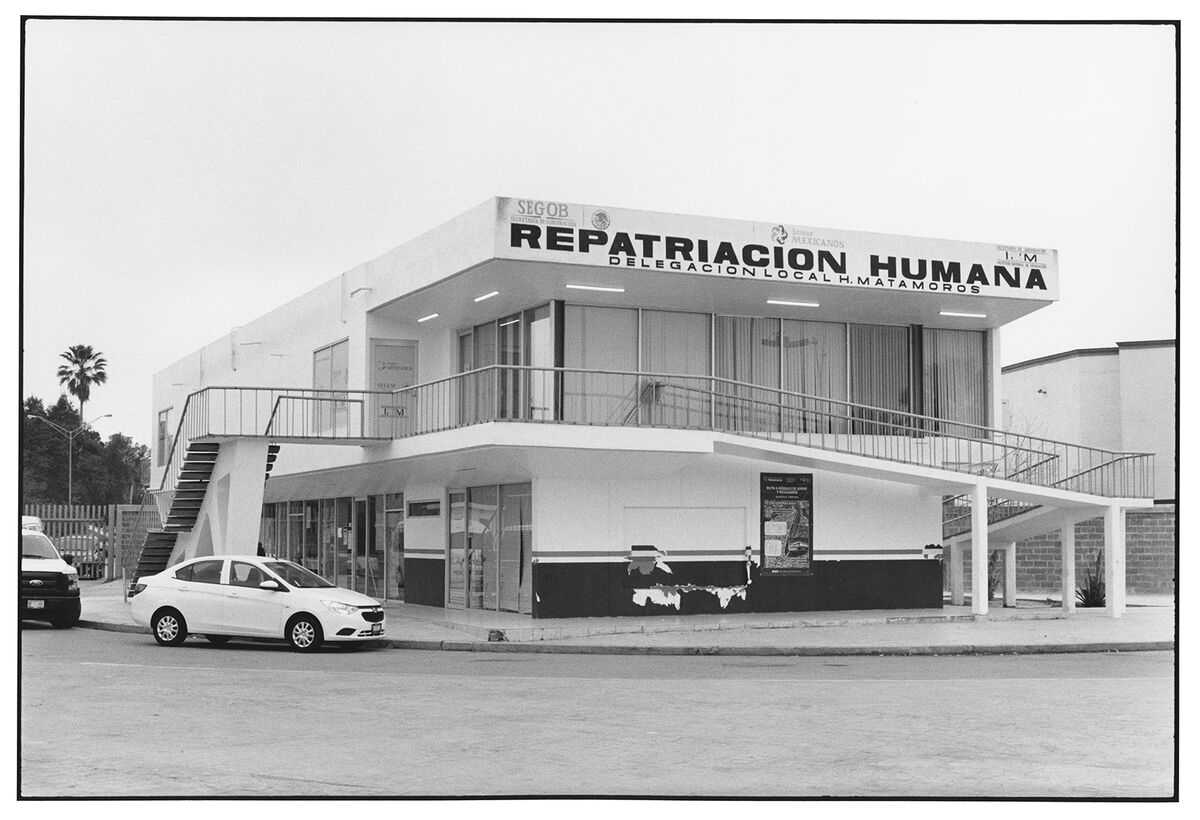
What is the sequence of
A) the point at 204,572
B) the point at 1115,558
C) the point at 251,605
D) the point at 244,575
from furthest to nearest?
1. the point at 1115,558
2. the point at 204,572
3. the point at 244,575
4. the point at 251,605

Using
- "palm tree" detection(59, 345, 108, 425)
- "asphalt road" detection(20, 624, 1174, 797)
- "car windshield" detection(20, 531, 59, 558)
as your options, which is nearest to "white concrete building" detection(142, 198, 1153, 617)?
"car windshield" detection(20, 531, 59, 558)

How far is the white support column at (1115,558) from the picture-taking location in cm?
Answer: 2734

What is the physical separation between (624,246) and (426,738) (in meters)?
13.5

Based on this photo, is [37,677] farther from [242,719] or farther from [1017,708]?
[1017,708]

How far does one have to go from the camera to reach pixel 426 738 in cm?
1195

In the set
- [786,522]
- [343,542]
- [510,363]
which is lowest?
[343,542]

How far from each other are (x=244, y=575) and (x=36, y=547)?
289 inches

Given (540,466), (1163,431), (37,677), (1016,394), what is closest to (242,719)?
(37,677)

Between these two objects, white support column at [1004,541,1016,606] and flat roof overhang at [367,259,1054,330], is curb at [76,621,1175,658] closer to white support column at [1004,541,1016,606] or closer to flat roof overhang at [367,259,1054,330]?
flat roof overhang at [367,259,1054,330]

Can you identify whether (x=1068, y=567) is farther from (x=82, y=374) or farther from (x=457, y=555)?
(x=82, y=374)

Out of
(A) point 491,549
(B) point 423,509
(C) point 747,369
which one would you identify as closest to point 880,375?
(C) point 747,369

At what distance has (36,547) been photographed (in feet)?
88.2

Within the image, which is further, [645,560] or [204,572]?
[645,560]

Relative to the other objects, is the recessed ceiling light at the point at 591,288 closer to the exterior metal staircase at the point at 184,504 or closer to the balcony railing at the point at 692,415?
the balcony railing at the point at 692,415
